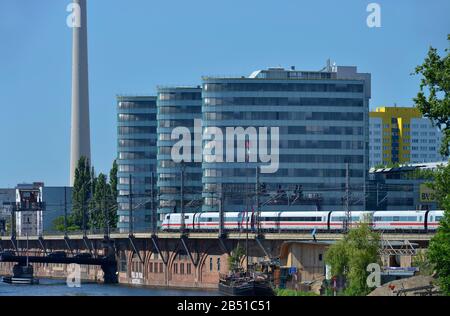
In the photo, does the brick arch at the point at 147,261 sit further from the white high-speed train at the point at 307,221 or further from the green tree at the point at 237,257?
the green tree at the point at 237,257

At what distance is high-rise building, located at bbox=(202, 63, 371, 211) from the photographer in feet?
565

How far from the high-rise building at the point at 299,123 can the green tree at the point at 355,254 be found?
69.5 m

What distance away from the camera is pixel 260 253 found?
451 ft

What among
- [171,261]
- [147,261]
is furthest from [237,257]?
[147,261]

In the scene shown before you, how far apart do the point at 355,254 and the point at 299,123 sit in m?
77.1

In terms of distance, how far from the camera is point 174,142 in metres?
189

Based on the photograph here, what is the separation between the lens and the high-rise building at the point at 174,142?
18775 centimetres

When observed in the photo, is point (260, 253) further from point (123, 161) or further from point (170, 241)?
point (123, 161)

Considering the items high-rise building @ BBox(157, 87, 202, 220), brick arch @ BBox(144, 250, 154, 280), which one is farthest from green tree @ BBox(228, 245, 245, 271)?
high-rise building @ BBox(157, 87, 202, 220)

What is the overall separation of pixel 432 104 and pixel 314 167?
108m

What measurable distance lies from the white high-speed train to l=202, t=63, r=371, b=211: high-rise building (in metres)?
14.0

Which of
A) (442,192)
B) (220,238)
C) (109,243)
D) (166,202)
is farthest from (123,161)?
(442,192)

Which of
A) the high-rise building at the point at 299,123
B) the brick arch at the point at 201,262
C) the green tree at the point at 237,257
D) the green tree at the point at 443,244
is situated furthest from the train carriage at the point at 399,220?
the green tree at the point at 443,244

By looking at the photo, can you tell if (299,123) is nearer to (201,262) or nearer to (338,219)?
(201,262)
